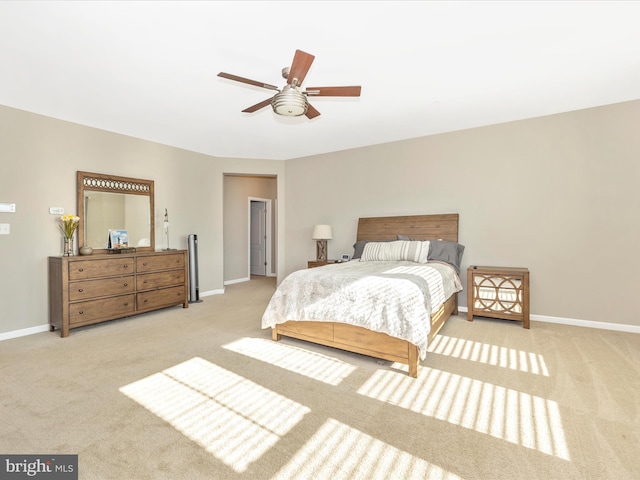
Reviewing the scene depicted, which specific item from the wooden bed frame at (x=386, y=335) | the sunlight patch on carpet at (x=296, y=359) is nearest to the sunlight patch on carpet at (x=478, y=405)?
the wooden bed frame at (x=386, y=335)

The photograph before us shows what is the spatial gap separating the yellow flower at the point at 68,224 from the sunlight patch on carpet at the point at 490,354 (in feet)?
14.3

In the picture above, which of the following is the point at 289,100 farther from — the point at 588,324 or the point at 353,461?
the point at 588,324

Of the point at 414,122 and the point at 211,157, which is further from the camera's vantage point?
the point at 211,157

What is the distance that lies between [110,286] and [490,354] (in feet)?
14.2

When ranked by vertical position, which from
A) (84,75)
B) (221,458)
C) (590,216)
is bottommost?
(221,458)

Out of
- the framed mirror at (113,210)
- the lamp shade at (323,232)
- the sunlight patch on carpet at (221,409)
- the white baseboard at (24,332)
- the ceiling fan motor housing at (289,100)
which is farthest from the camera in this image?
the lamp shade at (323,232)

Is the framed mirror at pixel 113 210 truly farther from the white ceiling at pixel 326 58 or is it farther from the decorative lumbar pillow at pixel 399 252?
the decorative lumbar pillow at pixel 399 252

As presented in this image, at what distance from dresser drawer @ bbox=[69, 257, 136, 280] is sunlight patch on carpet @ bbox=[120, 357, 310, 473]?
6.48ft

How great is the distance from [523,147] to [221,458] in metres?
4.67

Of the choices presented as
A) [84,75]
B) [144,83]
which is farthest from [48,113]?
[144,83]

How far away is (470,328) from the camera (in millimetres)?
3680

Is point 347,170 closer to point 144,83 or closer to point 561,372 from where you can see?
point 144,83

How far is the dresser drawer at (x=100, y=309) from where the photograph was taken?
356cm

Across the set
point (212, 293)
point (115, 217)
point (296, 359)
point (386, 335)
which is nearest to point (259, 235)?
point (212, 293)
